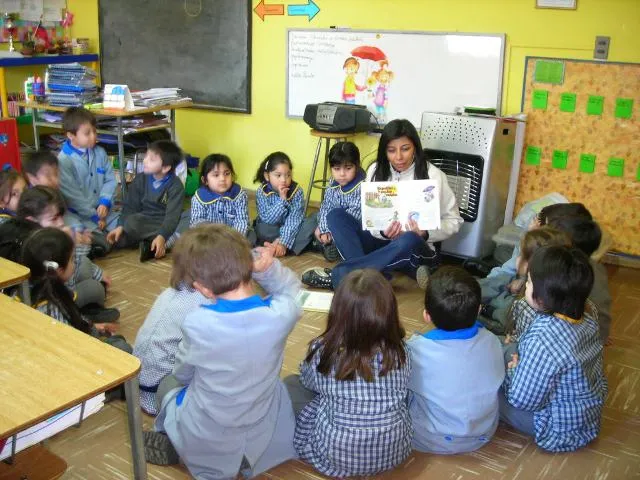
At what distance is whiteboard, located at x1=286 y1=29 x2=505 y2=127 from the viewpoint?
4332 millimetres

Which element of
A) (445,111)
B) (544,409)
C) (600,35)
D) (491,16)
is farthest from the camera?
(445,111)

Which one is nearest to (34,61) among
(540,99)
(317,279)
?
(317,279)

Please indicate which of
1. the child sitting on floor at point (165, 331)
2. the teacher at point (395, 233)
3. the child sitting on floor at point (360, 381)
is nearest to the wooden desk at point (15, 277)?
the child sitting on floor at point (165, 331)

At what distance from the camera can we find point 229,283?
1911mm

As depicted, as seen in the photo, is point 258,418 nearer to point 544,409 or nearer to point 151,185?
point 544,409

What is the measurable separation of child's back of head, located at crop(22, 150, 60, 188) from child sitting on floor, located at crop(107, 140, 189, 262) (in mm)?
502

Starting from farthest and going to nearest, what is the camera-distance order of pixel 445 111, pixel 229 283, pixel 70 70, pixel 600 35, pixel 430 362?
pixel 70 70 < pixel 445 111 < pixel 600 35 < pixel 430 362 < pixel 229 283

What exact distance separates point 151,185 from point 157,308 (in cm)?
203

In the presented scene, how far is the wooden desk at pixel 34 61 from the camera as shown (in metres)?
5.17

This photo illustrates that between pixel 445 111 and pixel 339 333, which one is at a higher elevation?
pixel 445 111

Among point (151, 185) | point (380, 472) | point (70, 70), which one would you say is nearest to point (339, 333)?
point (380, 472)

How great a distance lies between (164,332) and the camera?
233 cm

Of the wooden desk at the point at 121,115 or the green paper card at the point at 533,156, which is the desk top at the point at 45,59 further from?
the green paper card at the point at 533,156

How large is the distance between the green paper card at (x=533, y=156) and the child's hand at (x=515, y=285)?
1439mm
